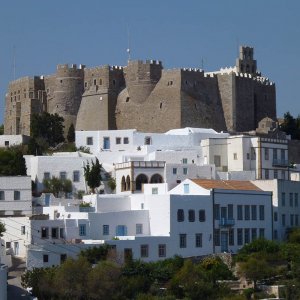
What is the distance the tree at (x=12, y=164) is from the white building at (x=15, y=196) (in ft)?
11.5

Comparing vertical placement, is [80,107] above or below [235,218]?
above

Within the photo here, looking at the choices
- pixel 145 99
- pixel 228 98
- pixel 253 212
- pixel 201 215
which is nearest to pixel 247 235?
pixel 253 212

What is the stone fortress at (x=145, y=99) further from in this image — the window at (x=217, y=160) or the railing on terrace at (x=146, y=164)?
the railing on terrace at (x=146, y=164)

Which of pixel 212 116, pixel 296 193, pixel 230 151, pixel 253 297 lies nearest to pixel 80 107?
pixel 212 116

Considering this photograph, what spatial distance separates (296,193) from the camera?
2601 inches

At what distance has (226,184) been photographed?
6344 centimetres

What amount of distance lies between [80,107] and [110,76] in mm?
3190

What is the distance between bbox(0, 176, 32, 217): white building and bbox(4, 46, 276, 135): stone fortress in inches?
666

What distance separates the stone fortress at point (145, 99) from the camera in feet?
262

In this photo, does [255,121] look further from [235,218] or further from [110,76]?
[235,218]

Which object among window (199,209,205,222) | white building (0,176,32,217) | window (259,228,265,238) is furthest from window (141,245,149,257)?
white building (0,176,32,217)

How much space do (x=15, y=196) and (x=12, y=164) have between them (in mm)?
5121

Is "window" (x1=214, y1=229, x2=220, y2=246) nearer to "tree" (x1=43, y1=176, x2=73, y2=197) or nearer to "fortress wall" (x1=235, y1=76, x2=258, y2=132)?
"tree" (x1=43, y1=176, x2=73, y2=197)

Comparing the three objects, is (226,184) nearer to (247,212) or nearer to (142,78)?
(247,212)
